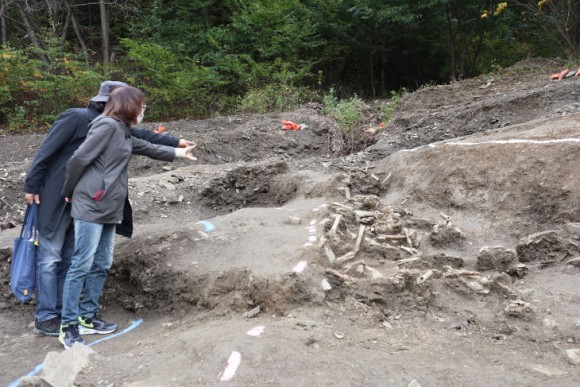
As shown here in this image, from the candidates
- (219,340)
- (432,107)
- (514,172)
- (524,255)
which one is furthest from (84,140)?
(432,107)

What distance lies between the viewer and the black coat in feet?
12.8

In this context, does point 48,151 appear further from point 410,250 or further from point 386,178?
point 386,178

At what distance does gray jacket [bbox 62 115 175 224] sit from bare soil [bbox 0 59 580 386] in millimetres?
984

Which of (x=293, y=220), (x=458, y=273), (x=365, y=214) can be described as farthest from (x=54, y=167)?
(x=458, y=273)

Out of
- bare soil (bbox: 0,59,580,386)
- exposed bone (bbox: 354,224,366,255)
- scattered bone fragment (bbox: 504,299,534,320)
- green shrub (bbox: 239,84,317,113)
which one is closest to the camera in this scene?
bare soil (bbox: 0,59,580,386)

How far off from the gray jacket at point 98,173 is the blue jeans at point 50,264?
0.41 m

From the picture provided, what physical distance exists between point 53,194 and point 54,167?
207 millimetres

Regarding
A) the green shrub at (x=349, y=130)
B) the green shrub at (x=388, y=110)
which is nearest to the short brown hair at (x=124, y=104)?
the green shrub at (x=349, y=130)

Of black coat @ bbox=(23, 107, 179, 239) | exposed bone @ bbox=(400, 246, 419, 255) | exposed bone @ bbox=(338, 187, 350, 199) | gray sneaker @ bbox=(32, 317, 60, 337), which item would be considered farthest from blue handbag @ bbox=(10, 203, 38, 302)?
exposed bone @ bbox=(338, 187, 350, 199)

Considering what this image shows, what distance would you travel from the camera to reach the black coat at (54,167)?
12.8ft

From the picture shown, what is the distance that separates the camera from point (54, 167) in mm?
3938

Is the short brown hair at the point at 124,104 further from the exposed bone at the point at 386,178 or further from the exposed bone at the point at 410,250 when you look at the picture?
the exposed bone at the point at 386,178

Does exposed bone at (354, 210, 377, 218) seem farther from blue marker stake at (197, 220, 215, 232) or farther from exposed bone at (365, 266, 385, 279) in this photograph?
blue marker stake at (197, 220, 215, 232)

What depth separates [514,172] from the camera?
5.73 metres
